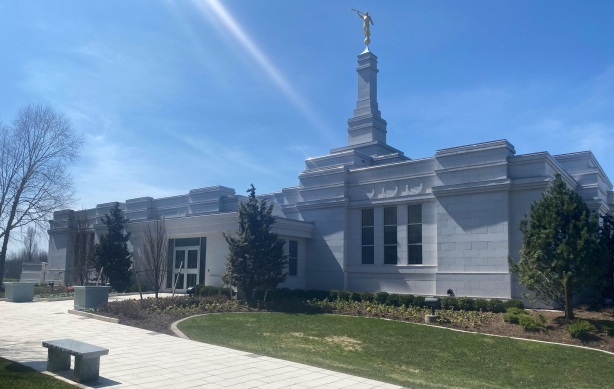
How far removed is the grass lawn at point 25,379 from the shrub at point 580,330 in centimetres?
1390

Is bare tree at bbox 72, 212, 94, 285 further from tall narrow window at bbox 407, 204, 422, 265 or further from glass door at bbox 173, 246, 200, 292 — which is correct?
tall narrow window at bbox 407, 204, 422, 265

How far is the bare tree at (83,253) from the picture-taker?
32316mm

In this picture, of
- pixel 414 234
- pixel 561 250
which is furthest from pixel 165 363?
pixel 414 234

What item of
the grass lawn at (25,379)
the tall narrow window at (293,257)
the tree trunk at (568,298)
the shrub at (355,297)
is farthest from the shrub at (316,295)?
the grass lawn at (25,379)

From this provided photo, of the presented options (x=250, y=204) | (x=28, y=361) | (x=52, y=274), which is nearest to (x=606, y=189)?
(x=250, y=204)

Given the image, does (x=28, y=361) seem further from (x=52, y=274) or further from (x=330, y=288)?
(x=52, y=274)

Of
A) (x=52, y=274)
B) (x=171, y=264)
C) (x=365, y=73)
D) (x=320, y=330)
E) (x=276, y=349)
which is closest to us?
(x=276, y=349)

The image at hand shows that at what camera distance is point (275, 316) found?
19797mm

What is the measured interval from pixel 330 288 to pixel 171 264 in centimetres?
1001

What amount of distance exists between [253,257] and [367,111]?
1381 centimetres

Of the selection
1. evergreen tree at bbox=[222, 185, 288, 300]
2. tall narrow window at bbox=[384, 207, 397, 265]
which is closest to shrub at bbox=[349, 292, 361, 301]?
tall narrow window at bbox=[384, 207, 397, 265]

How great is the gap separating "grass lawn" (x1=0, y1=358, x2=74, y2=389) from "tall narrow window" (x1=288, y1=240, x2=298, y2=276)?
18.4 meters

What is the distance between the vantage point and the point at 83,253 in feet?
112

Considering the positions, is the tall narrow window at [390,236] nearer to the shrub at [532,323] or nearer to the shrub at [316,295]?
the shrub at [316,295]
